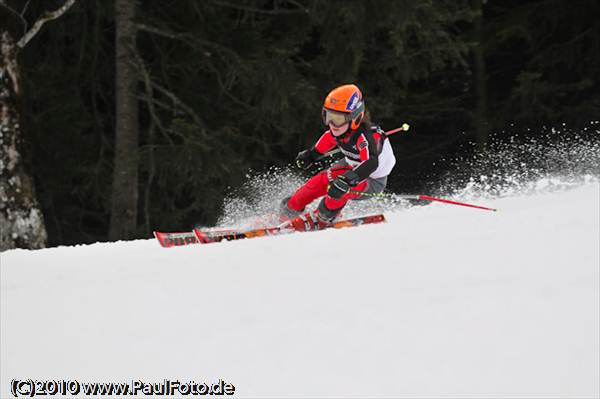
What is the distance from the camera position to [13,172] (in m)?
8.09

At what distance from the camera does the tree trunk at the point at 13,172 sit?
26.4ft

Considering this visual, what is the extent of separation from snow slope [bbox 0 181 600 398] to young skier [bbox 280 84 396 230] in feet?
5.29

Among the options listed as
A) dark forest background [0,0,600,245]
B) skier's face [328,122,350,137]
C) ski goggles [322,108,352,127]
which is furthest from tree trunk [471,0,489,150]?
ski goggles [322,108,352,127]

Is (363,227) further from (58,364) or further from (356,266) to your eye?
(58,364)

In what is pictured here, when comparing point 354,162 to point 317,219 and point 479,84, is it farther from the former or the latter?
point 479,84

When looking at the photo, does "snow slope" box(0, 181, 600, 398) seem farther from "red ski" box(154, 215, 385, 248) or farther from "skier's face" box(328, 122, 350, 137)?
"skier's face" box(328, 122, 350, 137)

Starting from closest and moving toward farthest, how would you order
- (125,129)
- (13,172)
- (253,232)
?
(253,232) → (13,172) → (125,129)

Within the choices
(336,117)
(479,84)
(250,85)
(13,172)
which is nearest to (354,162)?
(336,117)

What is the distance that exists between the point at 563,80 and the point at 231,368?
1446cm

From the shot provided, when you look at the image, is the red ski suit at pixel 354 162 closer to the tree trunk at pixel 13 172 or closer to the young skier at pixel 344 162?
the young skier at pixel 344 162

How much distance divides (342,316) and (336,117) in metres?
3.54

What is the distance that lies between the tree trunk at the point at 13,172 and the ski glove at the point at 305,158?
2902 millimetres

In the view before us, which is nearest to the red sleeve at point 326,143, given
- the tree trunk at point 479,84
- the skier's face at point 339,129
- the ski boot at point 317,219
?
the skier's face at point 339,129

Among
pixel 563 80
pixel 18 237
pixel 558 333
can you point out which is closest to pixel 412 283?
pixel 558 333
